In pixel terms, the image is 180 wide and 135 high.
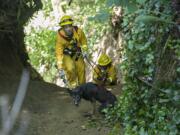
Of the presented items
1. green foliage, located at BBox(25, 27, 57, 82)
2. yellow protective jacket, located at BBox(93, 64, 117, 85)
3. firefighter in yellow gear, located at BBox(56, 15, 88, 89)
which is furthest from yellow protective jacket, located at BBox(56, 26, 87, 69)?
green foliage, located at BBox(25, 27, 57, 82)

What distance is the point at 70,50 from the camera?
388 inches

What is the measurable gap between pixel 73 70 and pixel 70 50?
0.48m

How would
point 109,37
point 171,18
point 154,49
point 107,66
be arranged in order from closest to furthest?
point 171,18
point 154,49
point 107,66
point 109,37

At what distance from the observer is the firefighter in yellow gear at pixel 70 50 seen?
966 cm

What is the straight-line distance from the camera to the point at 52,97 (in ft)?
30.8

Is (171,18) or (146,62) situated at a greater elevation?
(171,18)

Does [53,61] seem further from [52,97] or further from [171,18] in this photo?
[171,18]

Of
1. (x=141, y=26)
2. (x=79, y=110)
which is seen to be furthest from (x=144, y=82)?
(x=79, y=110)

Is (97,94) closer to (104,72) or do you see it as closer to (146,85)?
(104,72)

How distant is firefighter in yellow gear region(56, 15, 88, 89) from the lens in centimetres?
966

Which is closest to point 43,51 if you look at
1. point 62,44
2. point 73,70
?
point 73,70

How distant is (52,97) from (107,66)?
1246 millimetres

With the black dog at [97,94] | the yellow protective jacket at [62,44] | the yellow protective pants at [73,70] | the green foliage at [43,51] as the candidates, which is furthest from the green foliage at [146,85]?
the green foliage at [43,51]

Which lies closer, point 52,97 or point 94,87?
point 94,87
